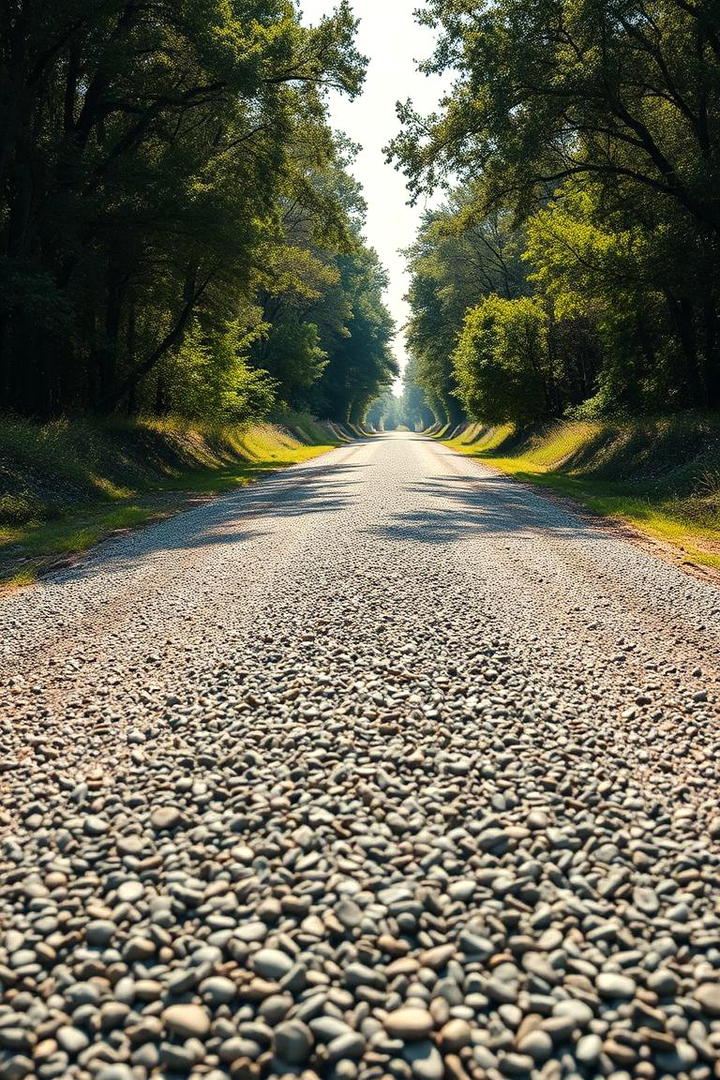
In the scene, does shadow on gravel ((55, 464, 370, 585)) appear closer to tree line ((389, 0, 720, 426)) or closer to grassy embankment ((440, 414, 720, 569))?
grassy embankment ((440, 414, 720, 569))

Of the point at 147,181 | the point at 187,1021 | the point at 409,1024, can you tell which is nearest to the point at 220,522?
the point at 147,181

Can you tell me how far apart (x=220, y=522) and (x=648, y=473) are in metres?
10.6

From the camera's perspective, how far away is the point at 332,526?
10797mm

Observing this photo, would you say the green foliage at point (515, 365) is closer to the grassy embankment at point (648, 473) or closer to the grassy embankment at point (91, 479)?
the grassy embankment at point (648, 473)

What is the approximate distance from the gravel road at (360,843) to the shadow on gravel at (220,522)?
244cm

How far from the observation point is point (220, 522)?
477 inches

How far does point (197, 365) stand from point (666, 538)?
62.1ft

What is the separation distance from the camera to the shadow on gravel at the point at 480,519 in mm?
10141

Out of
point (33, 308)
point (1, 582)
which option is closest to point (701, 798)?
point (1, 582)

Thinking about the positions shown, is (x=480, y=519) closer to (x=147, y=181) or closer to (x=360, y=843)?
(x=360, y=843)

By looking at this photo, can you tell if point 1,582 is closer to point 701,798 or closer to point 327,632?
point 327,632

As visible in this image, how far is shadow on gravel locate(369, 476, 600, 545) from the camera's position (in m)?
10.1

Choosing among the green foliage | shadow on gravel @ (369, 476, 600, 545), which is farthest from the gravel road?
the green foliage

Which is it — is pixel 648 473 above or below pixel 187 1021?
above
